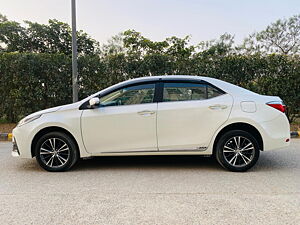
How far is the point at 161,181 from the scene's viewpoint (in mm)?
3848

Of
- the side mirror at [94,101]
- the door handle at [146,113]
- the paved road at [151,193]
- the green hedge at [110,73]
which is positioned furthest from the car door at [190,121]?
the green hedge at [110,73]

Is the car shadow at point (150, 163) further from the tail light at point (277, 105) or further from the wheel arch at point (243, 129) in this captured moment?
the tail light at point (277, 105)

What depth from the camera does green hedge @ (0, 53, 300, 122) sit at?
8.95 metres

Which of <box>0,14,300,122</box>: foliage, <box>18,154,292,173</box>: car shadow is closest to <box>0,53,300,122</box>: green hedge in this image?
<box>0,14,300,122</box>: foliage

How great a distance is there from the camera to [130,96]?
14.4 feet

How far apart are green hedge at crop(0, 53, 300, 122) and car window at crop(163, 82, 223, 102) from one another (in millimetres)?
4937

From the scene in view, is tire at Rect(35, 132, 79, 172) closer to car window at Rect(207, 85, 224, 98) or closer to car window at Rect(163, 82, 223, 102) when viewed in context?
car window at Rect(163, 82, 223, 102)

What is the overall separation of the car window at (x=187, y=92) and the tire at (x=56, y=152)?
5.96 feet

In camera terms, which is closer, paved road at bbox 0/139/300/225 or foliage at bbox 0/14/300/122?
paved road at bbox 0/139/300/225

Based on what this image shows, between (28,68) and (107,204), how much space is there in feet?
24.7

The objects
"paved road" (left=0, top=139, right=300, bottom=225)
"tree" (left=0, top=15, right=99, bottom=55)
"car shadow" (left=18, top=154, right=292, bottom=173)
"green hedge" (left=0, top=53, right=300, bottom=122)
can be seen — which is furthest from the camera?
"tree" (left=0, top=15, right=99, bottom=55)

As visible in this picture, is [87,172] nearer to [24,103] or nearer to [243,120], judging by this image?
[243,120]

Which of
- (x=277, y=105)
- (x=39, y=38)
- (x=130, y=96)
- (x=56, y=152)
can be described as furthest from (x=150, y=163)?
(x=39, y=38)

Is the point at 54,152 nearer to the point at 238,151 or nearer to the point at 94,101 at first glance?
the point at 94,101
